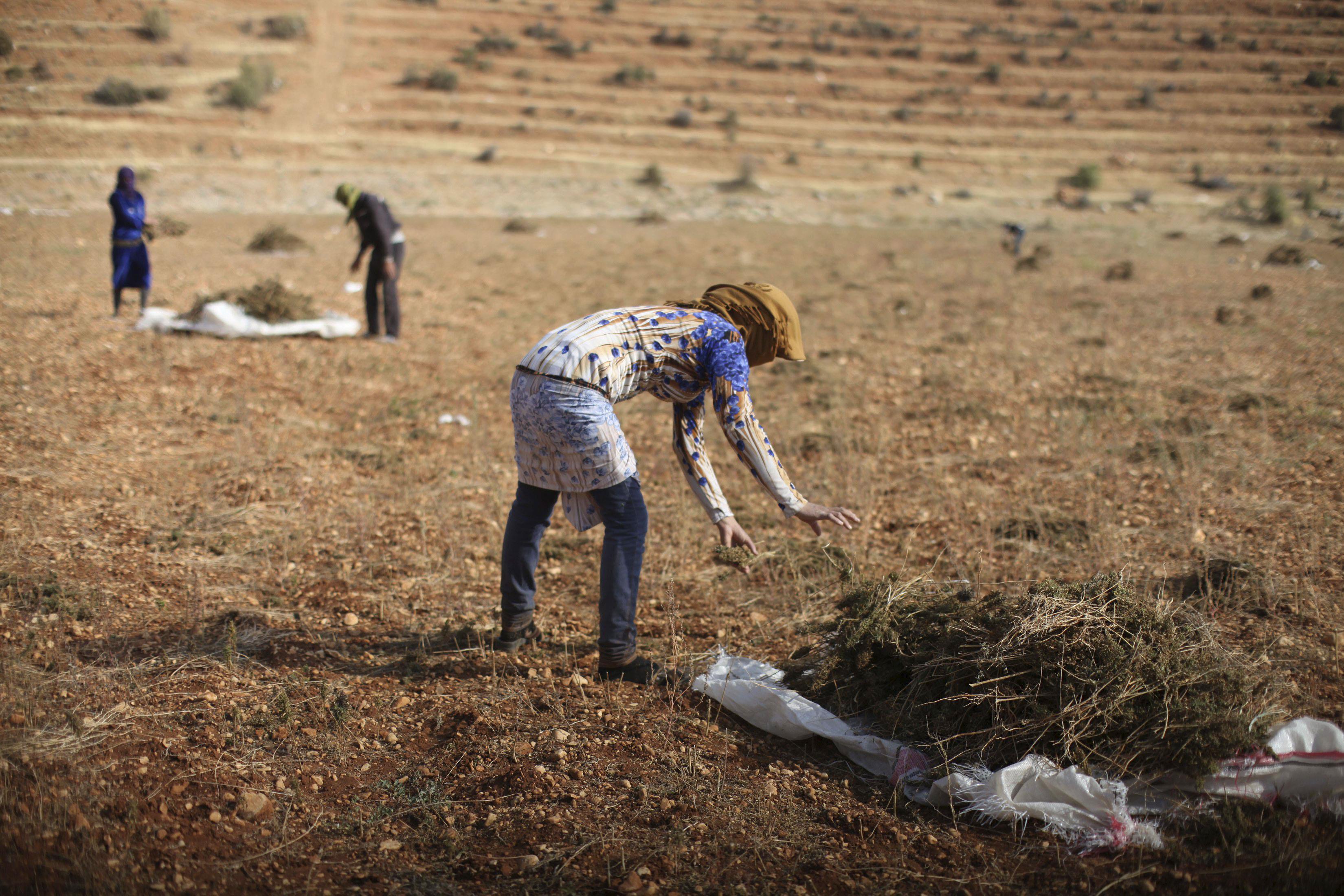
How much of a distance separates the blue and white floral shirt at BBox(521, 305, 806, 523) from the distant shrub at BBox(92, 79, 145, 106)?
30898 millimetres

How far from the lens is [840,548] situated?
4.29 m

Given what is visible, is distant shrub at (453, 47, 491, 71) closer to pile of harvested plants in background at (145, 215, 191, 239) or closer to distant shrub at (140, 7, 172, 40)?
distant shrub at (140, 7, 172, 40)

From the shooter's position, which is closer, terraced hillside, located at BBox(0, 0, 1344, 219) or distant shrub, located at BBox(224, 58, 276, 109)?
terraced hillside, located at BBox(0, 0, 1344, 219)

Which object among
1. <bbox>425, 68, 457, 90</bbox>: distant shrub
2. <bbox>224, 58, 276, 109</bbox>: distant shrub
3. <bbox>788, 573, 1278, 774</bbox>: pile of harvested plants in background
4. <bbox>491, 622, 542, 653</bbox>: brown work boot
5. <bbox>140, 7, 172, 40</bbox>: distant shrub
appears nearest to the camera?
<bbox>788, 573, 1278, 774</bbox>: pile of harvested plants in background

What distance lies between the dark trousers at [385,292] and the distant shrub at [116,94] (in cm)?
2476

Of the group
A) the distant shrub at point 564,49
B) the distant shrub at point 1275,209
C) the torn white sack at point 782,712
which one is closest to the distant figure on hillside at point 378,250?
the torn white sack at point 782,712

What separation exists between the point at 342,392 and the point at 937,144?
103ft

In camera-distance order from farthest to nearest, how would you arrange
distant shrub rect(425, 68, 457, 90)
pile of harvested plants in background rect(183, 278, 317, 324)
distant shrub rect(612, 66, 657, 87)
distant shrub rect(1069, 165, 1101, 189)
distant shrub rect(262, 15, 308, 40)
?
distant shrub rect(612, 66, 657, 87) < distant shrub rect(262, 15, 308, 40) < distant shrub rect(425, 68, 457, 90) < distant shrub rect(1069, 165, 1101, 189) < pile of harvested plants in background rect(183, 278, 317, 324)

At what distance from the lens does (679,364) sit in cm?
284

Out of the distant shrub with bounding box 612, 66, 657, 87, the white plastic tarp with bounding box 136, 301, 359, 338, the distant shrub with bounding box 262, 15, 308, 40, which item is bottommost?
the white plastic tarp with bounding box 136, 301, 359, 338

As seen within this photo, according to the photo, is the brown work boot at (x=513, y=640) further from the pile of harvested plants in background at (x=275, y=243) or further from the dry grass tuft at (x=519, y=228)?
the dry grass tuft at (x=519, y=228)

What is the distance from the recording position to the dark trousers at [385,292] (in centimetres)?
829

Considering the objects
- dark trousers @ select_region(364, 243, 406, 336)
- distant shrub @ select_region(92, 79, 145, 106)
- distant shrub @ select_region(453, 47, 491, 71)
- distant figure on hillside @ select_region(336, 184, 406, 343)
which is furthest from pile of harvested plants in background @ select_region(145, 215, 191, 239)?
distant shrub @ select_region(453, 47, 491, 71)

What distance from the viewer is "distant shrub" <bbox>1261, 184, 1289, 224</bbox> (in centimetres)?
2005
